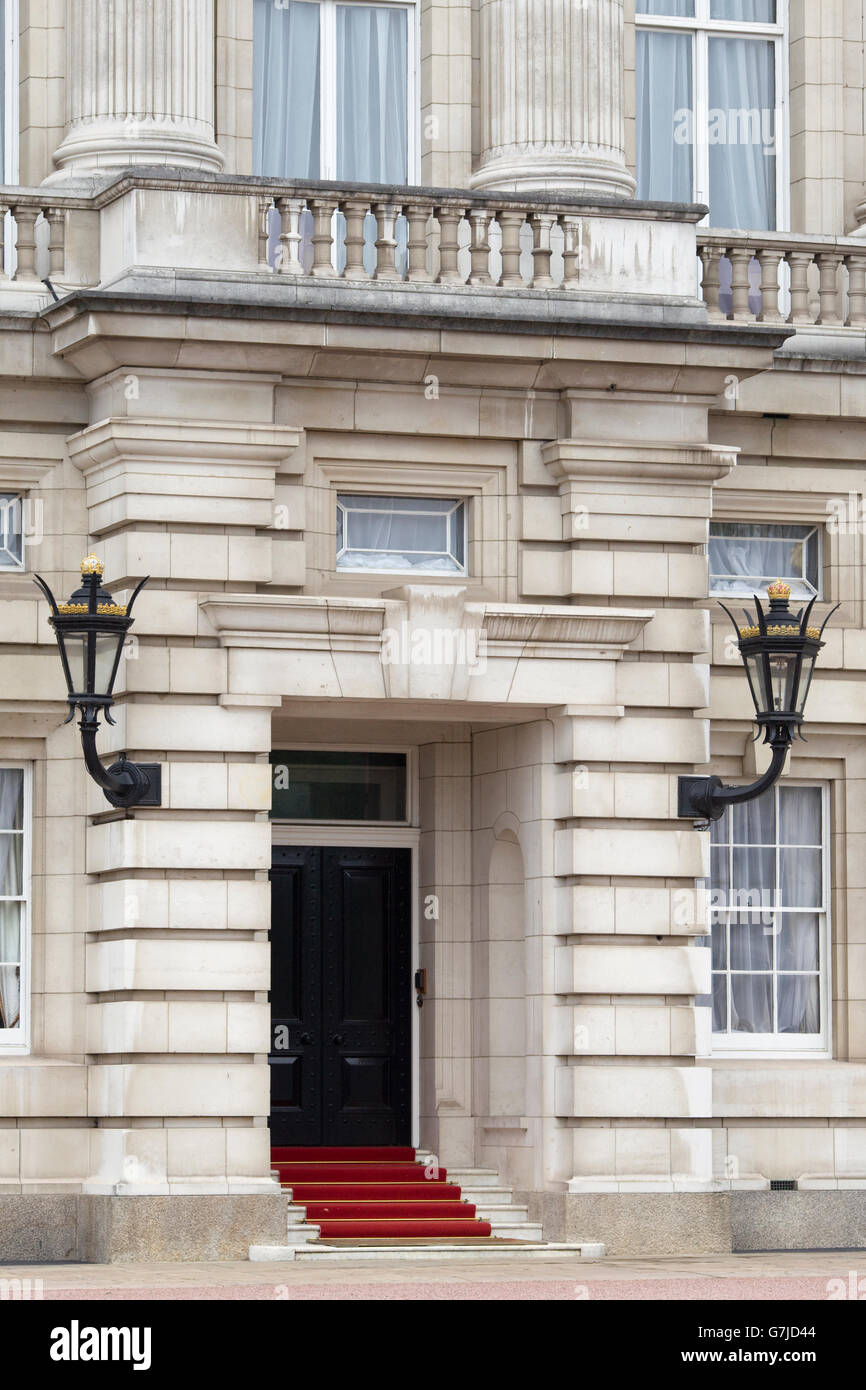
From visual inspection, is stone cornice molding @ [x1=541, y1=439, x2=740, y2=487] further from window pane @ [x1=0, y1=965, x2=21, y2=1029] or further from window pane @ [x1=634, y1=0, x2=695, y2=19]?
window pane @ [x1=0, y1=965, x2=21, y2=1029]

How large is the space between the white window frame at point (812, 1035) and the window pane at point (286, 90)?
233 inches

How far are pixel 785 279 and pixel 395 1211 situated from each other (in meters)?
7.60

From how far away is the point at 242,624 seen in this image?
1902 cm

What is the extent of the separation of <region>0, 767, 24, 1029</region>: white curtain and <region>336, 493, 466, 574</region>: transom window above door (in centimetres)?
275

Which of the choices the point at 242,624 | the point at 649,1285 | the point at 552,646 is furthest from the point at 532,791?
the point at 649,1285

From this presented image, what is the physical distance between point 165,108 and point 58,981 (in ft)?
19.9

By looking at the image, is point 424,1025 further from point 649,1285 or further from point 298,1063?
point 649,1285

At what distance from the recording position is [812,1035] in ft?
69.5

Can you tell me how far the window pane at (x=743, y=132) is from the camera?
2211 centimetres

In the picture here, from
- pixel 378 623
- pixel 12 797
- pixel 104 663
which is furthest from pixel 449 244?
pixel 12 797

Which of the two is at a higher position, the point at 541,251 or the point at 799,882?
the point at 541,251

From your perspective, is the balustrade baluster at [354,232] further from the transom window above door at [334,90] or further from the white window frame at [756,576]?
the white window frame at [756,576]

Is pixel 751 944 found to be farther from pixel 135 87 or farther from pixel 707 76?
pixel 135 87

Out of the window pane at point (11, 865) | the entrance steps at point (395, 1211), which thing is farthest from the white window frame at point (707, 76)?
the entrance steps at point (395, 1211)
